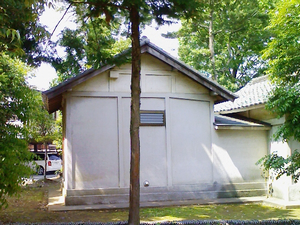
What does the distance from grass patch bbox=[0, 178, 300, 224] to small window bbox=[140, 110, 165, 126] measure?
293 centimetres

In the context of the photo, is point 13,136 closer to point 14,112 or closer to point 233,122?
point 14,112

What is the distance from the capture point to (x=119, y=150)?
11.5 metres

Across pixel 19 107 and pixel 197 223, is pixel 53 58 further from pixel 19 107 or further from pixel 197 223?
pixel 197 223

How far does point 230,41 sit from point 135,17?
21.5 m

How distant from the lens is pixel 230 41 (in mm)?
27469

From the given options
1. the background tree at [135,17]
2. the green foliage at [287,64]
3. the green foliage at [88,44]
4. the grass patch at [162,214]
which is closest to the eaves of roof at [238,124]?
the grass patch at [162,214]

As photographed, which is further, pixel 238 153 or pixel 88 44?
pixel 238 153

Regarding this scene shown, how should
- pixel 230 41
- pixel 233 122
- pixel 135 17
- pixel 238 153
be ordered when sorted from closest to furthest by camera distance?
pixel 135 17 → pixel 238 153 → pixel 233 122 → pixel 230 41

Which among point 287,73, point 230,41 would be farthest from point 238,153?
point 230,41

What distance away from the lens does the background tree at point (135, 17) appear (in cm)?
701

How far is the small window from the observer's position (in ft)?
39.1

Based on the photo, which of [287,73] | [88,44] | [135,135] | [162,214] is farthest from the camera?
[162,214]

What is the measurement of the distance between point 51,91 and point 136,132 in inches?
180

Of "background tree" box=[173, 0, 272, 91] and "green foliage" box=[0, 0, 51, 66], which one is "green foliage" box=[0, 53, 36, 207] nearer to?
"green foliage" box=[0, 0, 51, 66]
